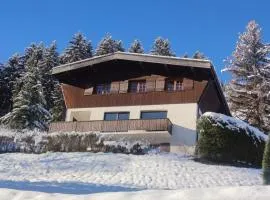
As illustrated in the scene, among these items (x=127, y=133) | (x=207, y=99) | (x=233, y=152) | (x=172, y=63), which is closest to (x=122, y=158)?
(x=233, y=152)

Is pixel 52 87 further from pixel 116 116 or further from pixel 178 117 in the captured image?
pixel 178 117

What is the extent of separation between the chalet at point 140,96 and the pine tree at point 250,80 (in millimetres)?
2824

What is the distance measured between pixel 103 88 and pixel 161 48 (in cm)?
2383

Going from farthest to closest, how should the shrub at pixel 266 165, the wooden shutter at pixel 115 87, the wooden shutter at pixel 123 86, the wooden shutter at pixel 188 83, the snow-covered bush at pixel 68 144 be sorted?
the wooden shutter at pixel 115 87, the wooden shutter at pixel 123 86, the wooden shutter at pixel 188 83, the snow-covered bush at pixel 68 144, the shrub at pixel 266 165

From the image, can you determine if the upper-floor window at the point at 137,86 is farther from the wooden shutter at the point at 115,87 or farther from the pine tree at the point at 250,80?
the pine tree at the point at 250,80

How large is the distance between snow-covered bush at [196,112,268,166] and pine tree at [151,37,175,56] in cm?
3398

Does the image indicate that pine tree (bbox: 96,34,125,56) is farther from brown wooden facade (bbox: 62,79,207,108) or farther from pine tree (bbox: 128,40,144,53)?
brown wooden facade (bbox: 62,79,207,108)

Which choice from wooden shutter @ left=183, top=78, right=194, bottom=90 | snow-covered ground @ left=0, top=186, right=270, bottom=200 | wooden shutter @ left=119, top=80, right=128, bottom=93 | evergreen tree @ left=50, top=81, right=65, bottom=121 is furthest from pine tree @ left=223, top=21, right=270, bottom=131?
snow-covered ground @ left=0, top=186, right=270, bottom=200

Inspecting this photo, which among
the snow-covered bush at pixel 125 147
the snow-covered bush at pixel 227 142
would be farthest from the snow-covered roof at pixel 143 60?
the snow-covered bush at pixel 125 147

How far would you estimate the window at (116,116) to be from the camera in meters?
36.5

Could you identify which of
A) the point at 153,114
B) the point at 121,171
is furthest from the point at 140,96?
the point at 121,171

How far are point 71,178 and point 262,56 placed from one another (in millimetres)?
29318

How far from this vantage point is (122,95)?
37312 mm

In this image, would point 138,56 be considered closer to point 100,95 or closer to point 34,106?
point 100,95
